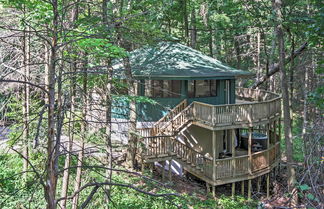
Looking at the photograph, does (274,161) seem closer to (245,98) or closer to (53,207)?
(245,98)

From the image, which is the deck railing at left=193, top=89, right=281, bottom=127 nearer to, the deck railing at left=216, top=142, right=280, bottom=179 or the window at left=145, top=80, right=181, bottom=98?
the deck railing at left=216, top=142, right=280, bottom=179

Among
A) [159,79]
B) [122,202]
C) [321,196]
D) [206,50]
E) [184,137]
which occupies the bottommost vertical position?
[122,202]

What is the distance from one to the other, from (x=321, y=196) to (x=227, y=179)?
10480mm

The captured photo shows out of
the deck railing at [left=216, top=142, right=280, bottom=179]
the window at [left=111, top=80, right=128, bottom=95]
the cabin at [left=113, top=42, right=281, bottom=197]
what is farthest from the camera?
the deck railing at [left=216, top=142, right=280, bottom=179]

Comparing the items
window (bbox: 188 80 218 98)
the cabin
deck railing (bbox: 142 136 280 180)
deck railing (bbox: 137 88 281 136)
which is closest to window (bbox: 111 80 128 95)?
the cabin

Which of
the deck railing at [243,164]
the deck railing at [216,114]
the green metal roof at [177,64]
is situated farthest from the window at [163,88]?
the deck railing at [243,164]

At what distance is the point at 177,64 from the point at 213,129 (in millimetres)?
4839

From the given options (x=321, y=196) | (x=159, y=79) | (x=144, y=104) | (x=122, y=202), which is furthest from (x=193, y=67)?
(x=321, y=196)

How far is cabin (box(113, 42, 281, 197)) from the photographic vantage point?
1341cm

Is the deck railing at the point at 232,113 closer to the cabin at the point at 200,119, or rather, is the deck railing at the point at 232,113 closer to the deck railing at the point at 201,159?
the cabin at the point at 200,119

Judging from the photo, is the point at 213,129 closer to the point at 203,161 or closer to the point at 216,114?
the point at 216,114

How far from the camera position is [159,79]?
49.8 ft

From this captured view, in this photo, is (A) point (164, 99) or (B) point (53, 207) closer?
(B) point (53, 207)

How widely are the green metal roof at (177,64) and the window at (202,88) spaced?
0.76 metres
